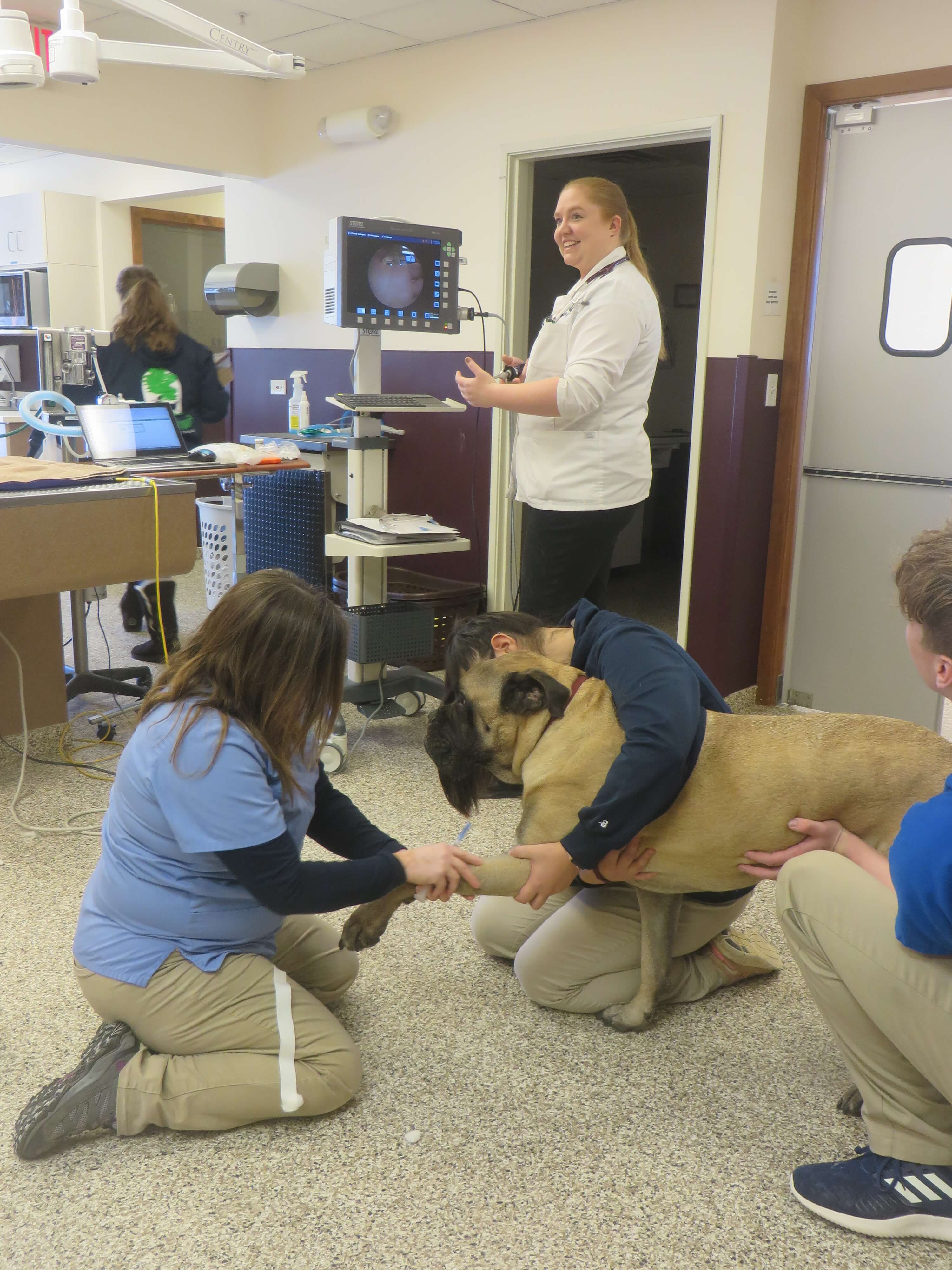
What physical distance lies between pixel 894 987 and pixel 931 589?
52 cm

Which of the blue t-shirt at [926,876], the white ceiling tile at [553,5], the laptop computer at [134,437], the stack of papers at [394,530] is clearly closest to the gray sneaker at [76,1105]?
the blue t-shirt at [926,876]

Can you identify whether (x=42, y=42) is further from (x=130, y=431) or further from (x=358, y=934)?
(x=358, y=934)

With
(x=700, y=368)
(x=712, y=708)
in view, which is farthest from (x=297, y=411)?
(x=712, y=708)

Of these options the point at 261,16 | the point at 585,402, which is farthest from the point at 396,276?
the point at 261,16

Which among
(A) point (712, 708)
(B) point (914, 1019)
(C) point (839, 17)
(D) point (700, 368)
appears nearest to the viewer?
(B) point (914, 1019)

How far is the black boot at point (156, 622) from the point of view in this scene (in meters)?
4.07

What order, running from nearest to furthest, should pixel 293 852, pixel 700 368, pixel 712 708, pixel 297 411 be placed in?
1. pixel 293 852
2. pixel 712 708
3. pixel 700 368
4. pixel 297 411

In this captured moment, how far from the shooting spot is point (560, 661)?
198 centimetres

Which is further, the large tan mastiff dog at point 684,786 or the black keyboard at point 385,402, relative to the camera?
the black keyboard at point 385,402

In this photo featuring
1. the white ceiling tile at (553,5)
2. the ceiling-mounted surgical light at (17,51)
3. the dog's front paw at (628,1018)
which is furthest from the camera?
the white ceiling tile at (553,5)

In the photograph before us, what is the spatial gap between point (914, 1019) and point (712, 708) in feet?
2.25

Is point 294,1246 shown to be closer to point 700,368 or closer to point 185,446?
point 185,446

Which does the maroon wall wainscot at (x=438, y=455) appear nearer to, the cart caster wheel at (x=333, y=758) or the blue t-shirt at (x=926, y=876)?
the cart caster wheel at (x=333, y=758)

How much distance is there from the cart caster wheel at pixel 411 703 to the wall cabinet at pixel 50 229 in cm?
498
